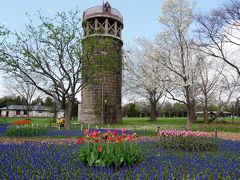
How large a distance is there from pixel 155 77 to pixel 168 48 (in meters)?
3.73

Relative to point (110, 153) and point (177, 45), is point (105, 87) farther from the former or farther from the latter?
point (110, 153)

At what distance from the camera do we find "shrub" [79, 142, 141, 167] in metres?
6.26

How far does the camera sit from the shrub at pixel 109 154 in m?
6.26

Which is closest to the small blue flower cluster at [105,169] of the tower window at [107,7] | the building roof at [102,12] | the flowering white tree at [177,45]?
the flowering white tree at [177,45]

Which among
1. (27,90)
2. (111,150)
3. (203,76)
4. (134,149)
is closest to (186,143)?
(134,149)

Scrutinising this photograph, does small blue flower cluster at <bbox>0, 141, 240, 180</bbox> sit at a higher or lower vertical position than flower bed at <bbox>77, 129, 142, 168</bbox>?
lower

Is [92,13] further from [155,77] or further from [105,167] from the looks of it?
[105,167]

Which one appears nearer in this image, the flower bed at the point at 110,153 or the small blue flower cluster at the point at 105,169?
the small blue flower cluster at the point at 105,169

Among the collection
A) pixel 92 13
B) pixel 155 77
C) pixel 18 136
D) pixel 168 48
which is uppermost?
pixel 92 13

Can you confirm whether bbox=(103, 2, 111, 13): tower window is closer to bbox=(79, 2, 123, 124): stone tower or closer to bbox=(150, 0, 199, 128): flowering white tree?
bbox=(79, 2, 123, 124): stone tower

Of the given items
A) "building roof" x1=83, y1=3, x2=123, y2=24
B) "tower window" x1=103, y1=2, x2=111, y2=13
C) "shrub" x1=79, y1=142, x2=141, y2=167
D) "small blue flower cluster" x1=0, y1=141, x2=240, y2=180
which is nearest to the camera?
"small blue flower cluster" x1=0, y1=141, x2=240, y2=180

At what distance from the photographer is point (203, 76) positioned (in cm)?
3881

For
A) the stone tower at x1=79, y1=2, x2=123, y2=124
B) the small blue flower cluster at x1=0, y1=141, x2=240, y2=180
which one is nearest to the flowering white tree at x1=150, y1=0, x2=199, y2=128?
the stone tower at x1=79, y1=2, x2=123, y2=124

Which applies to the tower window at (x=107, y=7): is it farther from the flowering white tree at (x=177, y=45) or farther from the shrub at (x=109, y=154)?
the shrub at (x=109, y=154)
